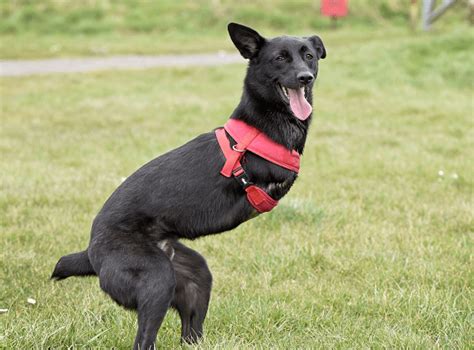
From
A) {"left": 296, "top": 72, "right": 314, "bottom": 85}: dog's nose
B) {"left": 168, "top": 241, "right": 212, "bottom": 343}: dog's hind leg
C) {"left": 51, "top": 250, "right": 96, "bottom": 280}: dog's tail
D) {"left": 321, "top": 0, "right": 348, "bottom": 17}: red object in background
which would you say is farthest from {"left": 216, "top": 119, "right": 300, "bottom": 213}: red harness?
{"left": 321, "top": 0, "right": 348, "bottom": 17}: red object in background

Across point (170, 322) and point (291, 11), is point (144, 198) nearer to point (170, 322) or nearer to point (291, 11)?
point (170, 322)

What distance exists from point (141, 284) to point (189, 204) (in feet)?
1.51

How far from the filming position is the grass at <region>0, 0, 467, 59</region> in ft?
60.5

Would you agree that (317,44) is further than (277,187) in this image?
Yes

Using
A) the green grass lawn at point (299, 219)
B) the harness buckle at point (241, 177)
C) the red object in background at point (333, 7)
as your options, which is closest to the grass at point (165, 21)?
the red object in background at point (333, 7)

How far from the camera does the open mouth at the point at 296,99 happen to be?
340 centimetres

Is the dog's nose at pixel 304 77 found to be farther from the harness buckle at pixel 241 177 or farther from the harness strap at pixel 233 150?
the harness buckle at pixel 241 177

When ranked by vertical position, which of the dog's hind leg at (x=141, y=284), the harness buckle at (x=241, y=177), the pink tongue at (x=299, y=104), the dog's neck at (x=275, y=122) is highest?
the pink tongue at (x=299, y=104)

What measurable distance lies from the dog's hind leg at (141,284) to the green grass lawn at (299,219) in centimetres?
37

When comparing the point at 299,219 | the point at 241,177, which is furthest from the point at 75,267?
the point at 299,219

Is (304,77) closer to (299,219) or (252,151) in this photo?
(252,151)

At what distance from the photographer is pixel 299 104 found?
342cm

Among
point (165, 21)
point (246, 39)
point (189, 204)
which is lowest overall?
point (165, 21)

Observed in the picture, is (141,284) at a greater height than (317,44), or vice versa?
(317,44)
